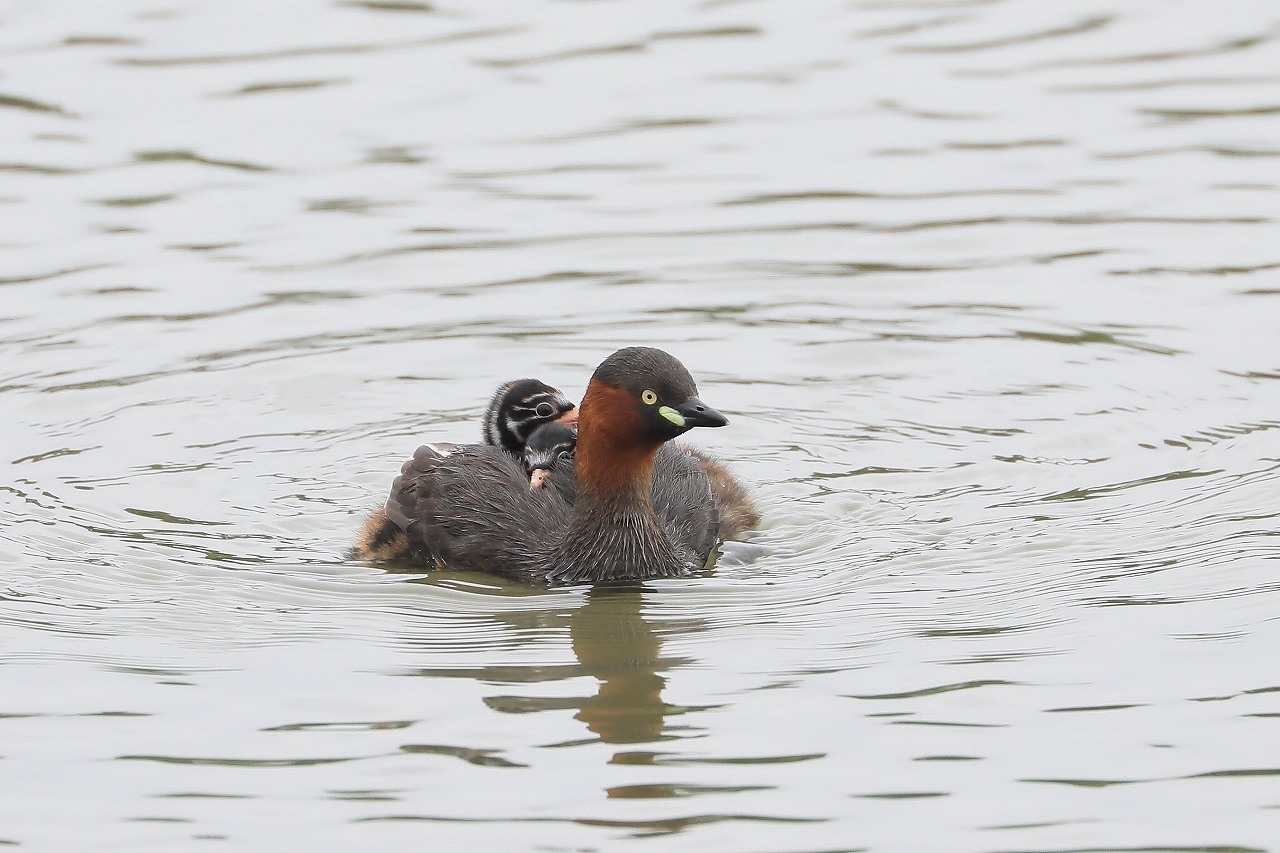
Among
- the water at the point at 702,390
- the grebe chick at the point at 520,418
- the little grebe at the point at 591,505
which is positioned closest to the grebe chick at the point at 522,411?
the grebe chick at the point at 520,418

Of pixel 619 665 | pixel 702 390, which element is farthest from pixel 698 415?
pixel 702 390

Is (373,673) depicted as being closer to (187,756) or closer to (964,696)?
(187,756)

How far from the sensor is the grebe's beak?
8469 millimetres

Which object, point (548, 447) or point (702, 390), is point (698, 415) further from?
point (702, 390)

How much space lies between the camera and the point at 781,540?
9375 millimetres

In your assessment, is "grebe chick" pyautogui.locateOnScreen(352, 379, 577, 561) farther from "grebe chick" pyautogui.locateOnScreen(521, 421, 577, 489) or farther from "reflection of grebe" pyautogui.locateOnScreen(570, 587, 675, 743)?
"reflection of grebe" pyautogui.locateOnScreen(570, 587, 675, 743)

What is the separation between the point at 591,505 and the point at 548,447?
0.78 m

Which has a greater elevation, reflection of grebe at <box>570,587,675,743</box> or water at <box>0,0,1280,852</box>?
water at <box>0,0,1280,852</box>

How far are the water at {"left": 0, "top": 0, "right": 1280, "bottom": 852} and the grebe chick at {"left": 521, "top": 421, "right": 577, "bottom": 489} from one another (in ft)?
2.94

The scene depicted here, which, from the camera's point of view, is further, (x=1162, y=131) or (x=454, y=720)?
(x=1162, y=131)

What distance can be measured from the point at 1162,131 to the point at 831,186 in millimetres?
2542

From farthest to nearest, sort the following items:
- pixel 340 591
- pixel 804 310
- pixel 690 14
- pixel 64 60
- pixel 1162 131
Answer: pixel 690 14 → pixel 64 60 → pixel 1162 131 → pixel 804 310 → pixel 340 591

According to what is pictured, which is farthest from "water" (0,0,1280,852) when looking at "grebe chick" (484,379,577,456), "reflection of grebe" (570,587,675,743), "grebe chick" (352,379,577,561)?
"grebe chick" (484,379,577,456)

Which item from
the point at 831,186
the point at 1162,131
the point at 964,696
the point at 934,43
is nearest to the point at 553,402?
the point at 964,696
